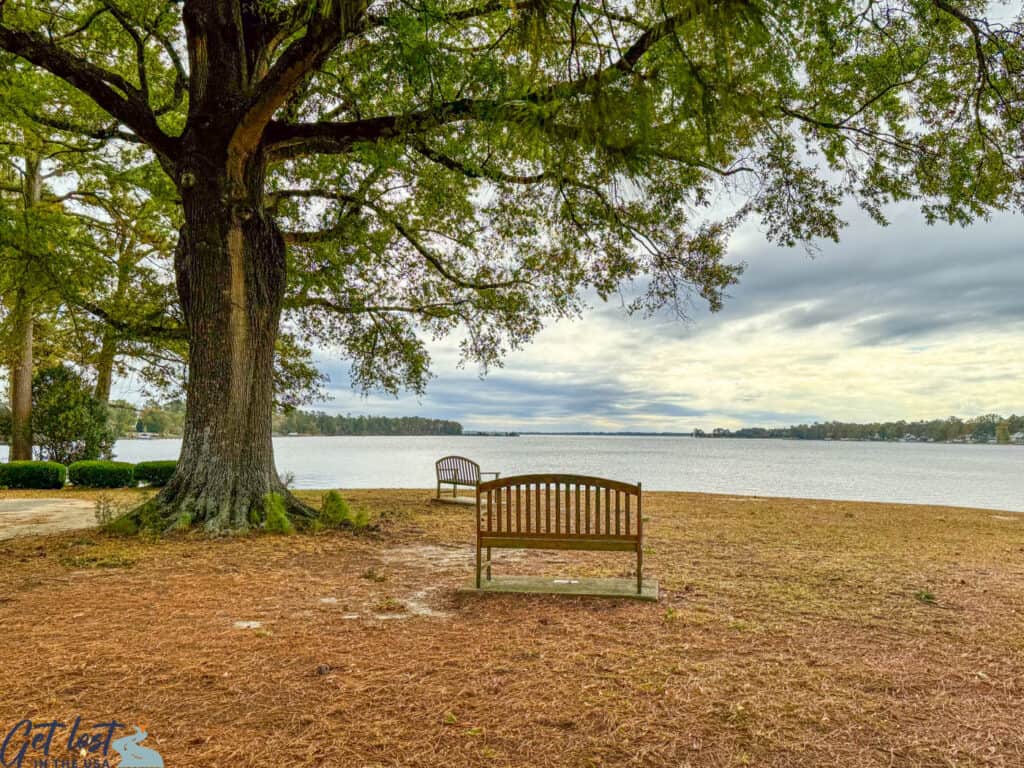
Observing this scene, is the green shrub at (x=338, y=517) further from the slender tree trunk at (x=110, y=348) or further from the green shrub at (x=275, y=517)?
the slender tree trunk at (x=110, y=348)

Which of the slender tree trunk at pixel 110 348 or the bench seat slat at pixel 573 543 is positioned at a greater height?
the slender tree trunk at pixel 110 348

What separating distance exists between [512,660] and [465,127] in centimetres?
637

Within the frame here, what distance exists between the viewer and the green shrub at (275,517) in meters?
7.51

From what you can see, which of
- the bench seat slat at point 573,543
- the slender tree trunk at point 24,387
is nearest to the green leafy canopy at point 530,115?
the bench seat slat at point 573,543

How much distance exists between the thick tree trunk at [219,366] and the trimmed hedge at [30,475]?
904 centimetres

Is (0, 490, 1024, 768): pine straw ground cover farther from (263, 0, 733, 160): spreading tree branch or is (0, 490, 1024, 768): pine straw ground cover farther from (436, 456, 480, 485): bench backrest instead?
(436, 456, 480, 485): bench backrest

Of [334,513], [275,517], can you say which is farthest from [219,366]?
[334,513]

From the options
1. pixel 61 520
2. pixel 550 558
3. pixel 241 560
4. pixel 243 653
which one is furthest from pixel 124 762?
pixel 61 520

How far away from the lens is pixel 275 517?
758cm

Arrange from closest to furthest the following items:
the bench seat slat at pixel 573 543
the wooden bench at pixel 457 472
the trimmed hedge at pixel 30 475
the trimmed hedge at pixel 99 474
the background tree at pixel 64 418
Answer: the bench seat slat at pixel 573 543 → the wooden bench at pixel 457 472 → the trimmed hedge at pixel 30 475 → the trimmed hedge at pixel 99 474 → the background tree at pixel 64 418

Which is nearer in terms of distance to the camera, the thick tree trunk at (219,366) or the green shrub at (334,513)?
the thick tree trunk at (219,366)

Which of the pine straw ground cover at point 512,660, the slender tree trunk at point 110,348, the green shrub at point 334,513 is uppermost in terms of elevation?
the slender tree trunk at point 110,348

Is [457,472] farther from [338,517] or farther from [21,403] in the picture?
[21,403]

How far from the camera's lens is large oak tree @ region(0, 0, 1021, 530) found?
451 centimetres
